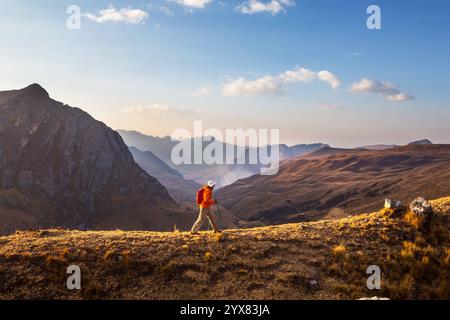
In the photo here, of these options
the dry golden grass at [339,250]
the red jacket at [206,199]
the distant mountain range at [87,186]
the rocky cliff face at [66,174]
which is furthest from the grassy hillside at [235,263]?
the rocky cliff face at [66,174]

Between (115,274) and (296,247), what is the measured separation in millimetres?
8166

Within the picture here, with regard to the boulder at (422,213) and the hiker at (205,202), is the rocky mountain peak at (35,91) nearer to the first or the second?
the hiker at (205,202)

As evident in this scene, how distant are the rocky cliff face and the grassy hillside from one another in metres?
74.1

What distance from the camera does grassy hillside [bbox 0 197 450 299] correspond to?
42.2 ft

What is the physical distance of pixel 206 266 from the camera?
566 inches

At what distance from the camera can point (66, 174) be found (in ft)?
343

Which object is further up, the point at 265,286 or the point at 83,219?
the point at 265,286

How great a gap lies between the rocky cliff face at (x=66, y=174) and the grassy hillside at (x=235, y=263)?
7412cm

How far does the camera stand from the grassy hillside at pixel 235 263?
12852 millimetres

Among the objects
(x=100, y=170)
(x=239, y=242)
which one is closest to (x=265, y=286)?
(x=239, y=242)

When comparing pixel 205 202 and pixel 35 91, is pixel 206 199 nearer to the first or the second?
pixel 205 202

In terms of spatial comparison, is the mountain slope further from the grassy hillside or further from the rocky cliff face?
the grassy hillside

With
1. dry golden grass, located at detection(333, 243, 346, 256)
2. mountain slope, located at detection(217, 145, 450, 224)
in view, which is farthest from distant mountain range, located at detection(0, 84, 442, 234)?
dry golden grass, located at detection(333, 243, 346, 256)
